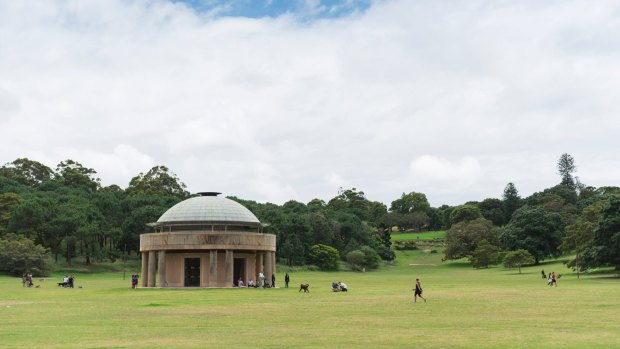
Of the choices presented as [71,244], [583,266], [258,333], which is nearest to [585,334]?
[258,333]

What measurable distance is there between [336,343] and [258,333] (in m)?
3.96

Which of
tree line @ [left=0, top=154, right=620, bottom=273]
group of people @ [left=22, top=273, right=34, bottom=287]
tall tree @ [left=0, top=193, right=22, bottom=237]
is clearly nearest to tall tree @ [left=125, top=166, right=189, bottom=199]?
tree line @ [left=0, top=154, right=620, bottom=273]

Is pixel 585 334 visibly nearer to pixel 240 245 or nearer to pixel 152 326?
pixel 152 326

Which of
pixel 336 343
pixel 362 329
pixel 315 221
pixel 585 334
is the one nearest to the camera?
pixel 336 343

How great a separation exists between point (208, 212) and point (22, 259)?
108 feet

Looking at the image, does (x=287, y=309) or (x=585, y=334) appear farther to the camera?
(x=287, y=309)

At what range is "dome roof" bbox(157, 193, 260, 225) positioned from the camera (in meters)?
67.8

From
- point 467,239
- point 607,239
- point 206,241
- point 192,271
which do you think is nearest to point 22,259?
point 192,271

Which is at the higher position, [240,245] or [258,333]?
[240,245]

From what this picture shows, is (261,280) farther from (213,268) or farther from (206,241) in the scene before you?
(206,241)

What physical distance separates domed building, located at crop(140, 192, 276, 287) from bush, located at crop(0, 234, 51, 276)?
25052 mm

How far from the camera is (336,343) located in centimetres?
2147

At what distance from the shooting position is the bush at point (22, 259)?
288ft

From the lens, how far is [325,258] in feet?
403
